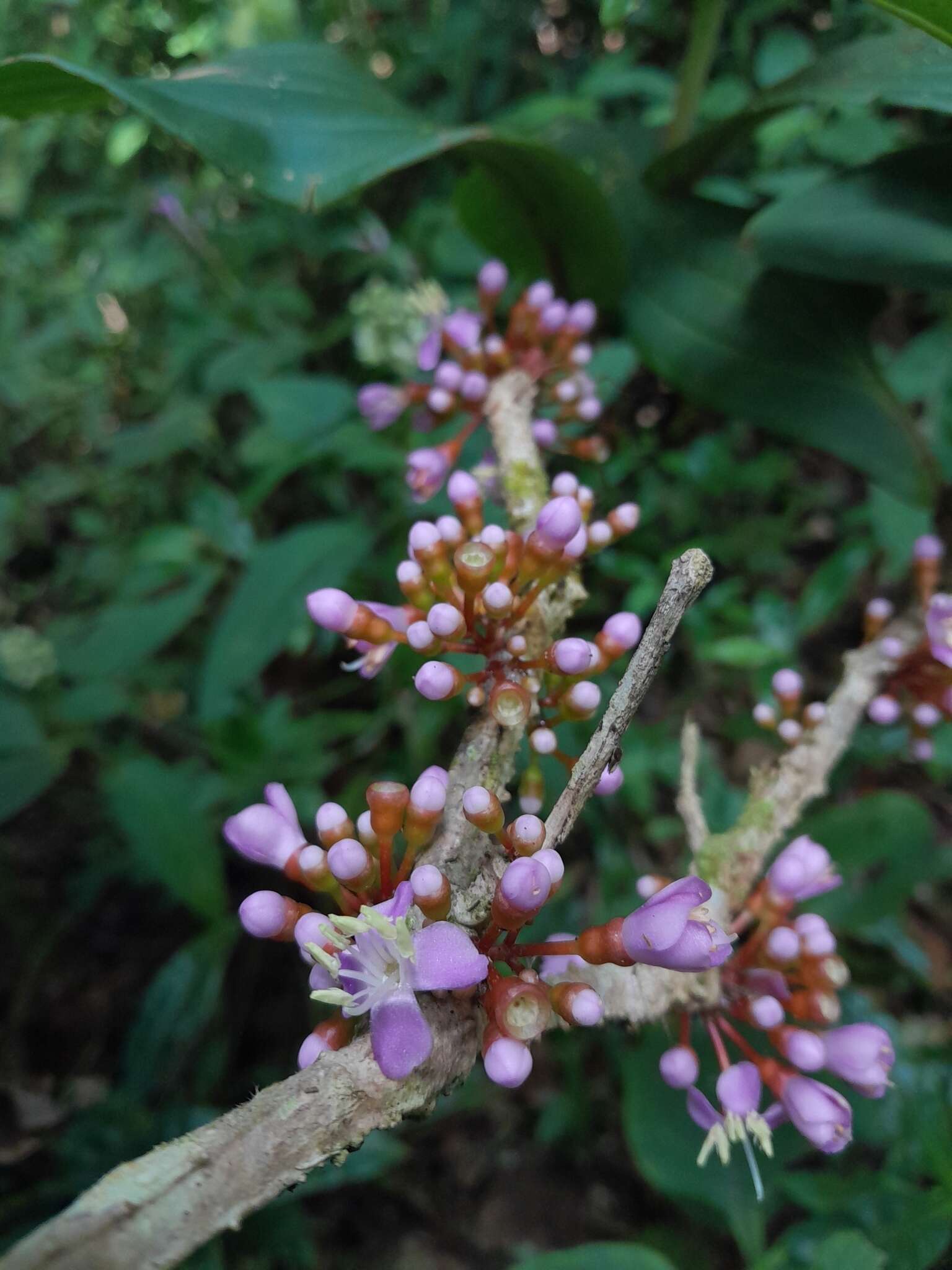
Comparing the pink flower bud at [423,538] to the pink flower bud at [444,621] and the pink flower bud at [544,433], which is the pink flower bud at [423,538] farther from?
the pink flower bud at [544,433]

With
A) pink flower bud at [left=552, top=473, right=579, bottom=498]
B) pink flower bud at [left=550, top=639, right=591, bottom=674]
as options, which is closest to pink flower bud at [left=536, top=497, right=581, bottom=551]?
pink flower bud at [left=550, top=639, right=591, bottom=674]

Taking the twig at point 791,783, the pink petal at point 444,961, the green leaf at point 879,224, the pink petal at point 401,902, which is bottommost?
the twig at point 791,783

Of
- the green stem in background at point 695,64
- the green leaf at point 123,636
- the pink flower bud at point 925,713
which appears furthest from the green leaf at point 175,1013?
the green stem in background at point 695,64

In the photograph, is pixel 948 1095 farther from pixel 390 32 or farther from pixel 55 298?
pixel 55 298

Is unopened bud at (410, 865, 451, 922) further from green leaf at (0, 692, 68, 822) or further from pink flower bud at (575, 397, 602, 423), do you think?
green leaf at (0, 692, 68, 822)

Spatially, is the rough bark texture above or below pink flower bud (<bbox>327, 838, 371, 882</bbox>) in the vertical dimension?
below

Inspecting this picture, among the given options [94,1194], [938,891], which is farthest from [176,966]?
[938,891]

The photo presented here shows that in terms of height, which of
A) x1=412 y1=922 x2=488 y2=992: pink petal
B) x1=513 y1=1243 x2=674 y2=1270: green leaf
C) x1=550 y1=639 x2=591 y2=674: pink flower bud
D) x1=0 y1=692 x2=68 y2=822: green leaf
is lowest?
x1=0 y1=692 x2=68 y2=822: green leaf
